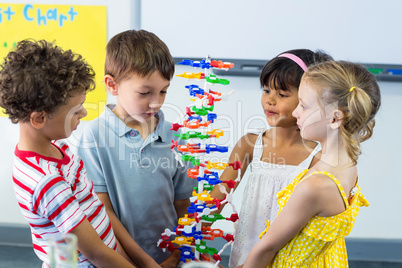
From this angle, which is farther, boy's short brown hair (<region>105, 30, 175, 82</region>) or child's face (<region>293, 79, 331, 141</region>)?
boy's short brown hair (<region>105, 30, 175, 82</region>)

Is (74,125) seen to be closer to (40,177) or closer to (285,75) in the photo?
(40,177)

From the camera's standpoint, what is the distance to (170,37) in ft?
6.95

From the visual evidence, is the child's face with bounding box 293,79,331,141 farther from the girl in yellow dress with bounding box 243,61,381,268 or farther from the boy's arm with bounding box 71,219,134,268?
the boy's arm with bounding box 71,219,134,268

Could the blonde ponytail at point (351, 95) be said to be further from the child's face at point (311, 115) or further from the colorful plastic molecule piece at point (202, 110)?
the colorful plastic molecule piece at point (202, 110)

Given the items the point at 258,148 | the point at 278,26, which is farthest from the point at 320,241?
the point at 278,26

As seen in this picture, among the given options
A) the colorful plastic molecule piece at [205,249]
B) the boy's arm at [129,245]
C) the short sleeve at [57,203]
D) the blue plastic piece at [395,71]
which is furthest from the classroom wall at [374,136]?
the short sleeve at [57,203]

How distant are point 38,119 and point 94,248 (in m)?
0.27

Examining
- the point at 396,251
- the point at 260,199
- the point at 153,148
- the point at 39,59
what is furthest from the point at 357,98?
the point at 396,251

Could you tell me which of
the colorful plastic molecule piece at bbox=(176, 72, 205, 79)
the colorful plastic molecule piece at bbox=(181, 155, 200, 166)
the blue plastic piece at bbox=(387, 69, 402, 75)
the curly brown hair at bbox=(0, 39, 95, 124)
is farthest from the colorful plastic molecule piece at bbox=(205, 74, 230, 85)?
the blue plastic piece at bbox=(387, 69, 402, 75)

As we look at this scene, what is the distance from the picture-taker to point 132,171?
3.77ft

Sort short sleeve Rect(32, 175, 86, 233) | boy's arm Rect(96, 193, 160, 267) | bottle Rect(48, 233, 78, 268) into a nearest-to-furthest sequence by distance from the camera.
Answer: bottle Rect(48, 233, 78, 268)
short sleeve Rect(32, 175, 86, 233)
boy's arm Rect(96, 193, 160, 267)

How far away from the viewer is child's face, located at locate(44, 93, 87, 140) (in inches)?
35.1

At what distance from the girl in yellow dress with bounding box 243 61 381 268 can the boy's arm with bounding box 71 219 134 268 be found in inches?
12.0

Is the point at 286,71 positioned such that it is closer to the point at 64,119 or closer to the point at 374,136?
the point at 64,119
